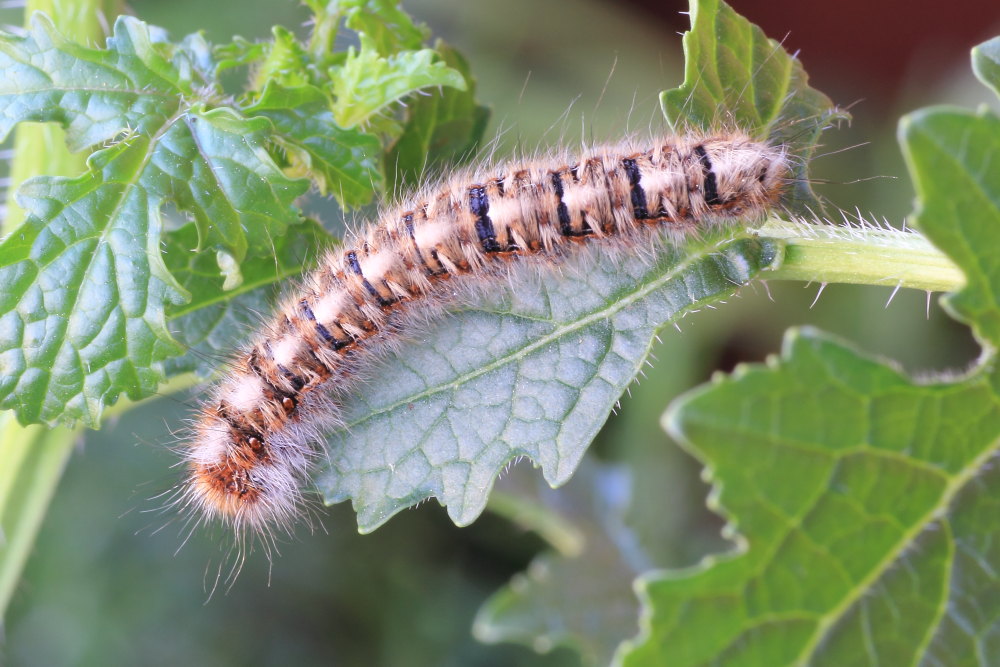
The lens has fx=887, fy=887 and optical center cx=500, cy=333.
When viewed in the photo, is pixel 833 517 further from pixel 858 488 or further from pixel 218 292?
pixel 218 292

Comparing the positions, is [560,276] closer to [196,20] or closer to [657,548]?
[657,548]

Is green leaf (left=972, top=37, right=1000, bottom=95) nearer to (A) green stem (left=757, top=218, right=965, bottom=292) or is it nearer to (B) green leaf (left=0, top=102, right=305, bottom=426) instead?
(A) green stem (left=757, top=218, right=965, bottom=292)

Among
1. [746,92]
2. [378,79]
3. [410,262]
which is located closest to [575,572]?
[410,262]

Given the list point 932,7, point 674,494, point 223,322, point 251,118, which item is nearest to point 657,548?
point 674,494

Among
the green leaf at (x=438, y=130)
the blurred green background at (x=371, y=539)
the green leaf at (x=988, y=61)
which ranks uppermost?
the green leaf at (x=988, y=61)

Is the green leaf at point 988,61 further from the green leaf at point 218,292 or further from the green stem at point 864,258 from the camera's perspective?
the green leaf at point 218,292

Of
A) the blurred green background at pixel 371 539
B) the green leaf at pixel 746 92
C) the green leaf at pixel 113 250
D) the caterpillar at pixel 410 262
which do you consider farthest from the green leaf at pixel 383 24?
the blurred green background at pixel 371 539
